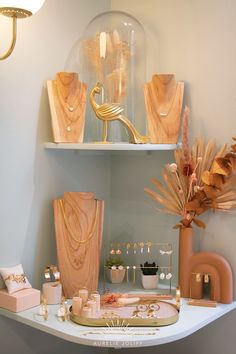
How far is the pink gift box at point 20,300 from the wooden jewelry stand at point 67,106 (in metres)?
0.50

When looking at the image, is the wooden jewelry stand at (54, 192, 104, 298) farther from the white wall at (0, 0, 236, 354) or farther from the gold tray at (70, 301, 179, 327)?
the gold tray at (70, 301, 179, 327)

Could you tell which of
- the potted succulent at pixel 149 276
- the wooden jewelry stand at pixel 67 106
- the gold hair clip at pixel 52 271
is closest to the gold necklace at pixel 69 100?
the wooden jewelry stand at pixel 67 106

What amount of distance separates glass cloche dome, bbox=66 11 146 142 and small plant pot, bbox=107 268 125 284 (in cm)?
48

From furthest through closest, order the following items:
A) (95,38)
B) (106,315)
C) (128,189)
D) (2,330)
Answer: (128,189) < (95,38) < (2,330) < (106,315)

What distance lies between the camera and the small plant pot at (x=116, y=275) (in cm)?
173

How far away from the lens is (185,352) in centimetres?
171

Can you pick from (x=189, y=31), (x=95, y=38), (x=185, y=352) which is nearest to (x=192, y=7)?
(x=189, y=31)

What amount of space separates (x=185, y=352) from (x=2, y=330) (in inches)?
26.0

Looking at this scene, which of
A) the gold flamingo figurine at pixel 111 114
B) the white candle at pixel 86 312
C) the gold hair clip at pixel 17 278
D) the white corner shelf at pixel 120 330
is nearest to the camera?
the white corner shelf at pixel 120 330

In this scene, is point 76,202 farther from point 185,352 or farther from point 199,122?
point 185,352

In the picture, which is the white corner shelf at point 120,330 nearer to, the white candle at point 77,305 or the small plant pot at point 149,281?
the white candle at point 77,305

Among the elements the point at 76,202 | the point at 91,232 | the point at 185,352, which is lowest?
the point at 185,352

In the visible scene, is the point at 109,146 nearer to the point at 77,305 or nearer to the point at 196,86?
the point at 196,86

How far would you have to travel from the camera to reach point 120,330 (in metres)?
1.31
